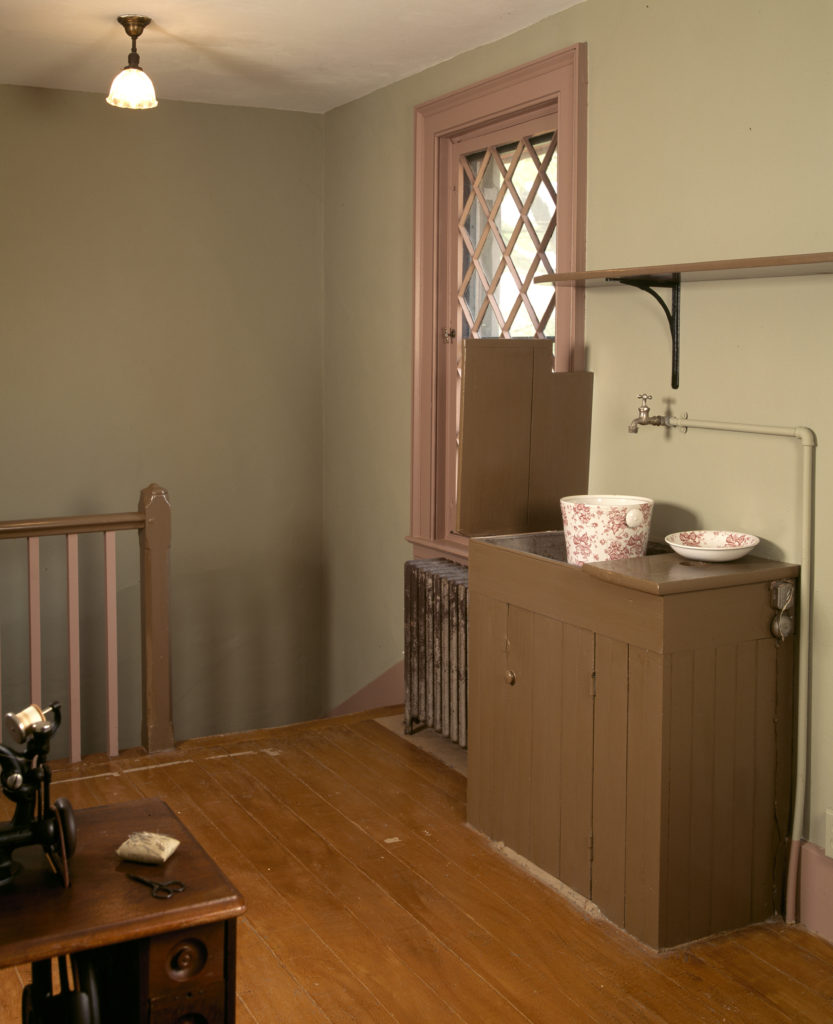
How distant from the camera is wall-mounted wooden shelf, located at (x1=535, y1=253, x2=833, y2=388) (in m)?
2.61

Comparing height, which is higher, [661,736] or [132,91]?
[132,91]

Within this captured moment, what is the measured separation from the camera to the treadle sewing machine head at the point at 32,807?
1.84 meters

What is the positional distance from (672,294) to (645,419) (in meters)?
0.37

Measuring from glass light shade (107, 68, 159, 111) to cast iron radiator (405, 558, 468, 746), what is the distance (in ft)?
6.33

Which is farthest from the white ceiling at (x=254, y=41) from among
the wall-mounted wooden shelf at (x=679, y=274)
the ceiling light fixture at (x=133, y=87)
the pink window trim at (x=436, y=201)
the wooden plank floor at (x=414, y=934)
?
the wooden plank floor at (x=414, y=934)

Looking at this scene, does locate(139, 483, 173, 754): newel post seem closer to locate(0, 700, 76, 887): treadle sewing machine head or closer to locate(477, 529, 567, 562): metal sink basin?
locate(477, 529, 567, 562): metal sink basin

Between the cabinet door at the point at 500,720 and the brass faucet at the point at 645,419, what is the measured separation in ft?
2.11

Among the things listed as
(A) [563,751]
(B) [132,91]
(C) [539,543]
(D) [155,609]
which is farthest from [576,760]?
(B) [132,91]

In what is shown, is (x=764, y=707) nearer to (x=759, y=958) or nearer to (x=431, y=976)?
(x=759, y=958)

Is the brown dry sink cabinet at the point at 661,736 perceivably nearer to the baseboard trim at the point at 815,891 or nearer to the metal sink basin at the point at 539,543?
the baseboard trim at the point at 815,891

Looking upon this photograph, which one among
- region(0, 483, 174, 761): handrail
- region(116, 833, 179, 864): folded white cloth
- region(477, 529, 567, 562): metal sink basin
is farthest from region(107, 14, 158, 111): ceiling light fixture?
region(116, 833, 179, 864): folded white cloth

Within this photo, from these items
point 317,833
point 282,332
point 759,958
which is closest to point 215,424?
point 282,332

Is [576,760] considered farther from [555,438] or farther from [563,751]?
[555,438]

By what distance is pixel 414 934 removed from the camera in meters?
2.88
